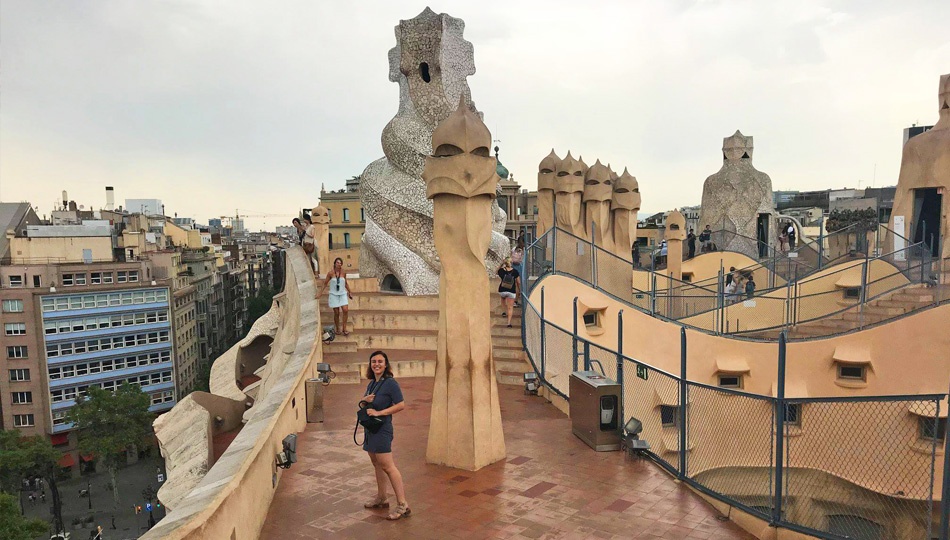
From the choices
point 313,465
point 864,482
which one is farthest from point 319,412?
point 864,482

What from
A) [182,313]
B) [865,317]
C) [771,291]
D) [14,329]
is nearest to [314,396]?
[865,317]

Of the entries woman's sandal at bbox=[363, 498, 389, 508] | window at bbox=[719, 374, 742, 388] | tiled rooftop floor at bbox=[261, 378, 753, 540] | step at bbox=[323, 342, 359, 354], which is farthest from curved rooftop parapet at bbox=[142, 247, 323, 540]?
window at bbox=[719, 374, 742, 388]

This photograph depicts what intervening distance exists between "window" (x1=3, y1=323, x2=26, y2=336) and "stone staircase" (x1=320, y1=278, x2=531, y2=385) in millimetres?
30850

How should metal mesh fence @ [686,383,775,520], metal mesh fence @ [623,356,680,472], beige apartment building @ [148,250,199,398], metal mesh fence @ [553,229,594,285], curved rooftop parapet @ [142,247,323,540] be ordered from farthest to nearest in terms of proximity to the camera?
beige apartment building @ [148,250,199,398] < metal mesh fence @ [553,229,594,285] < metal mesh fence @ [623,356,680,472] < metal mesh fence @ [686,383,775,520] < curved rooftop parapet @ [142,247,323,540]

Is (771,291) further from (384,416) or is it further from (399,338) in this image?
(384,416)

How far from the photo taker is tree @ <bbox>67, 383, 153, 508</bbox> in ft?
106

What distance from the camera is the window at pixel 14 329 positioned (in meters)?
35.8

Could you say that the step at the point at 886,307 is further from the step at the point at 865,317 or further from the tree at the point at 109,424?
the tree at the point at 109,424

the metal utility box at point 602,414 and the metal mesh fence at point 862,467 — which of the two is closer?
the metal utility box at point 602,414

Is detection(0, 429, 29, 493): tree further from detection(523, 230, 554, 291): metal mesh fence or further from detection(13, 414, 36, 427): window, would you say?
detection(523, 230, 554, 291): metal mesh fence

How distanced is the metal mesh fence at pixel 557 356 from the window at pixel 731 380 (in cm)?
626

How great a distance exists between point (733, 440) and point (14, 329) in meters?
38.2

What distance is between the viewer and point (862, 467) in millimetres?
12102

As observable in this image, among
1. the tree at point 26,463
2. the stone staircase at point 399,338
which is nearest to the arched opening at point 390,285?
the stone staircase at point 399,338
